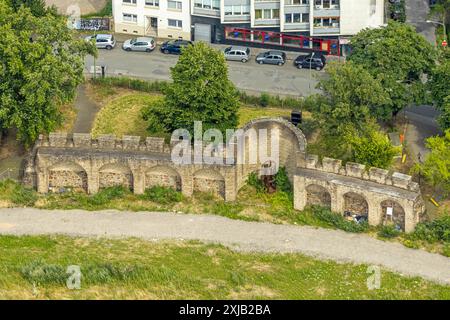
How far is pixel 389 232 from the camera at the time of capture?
2997 inches

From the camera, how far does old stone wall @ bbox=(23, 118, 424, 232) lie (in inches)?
3103

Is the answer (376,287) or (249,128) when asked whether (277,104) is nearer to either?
(249,128)

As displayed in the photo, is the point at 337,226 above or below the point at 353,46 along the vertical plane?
below

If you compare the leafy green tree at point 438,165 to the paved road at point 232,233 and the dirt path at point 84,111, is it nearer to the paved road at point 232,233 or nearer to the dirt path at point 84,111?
the paved road at point 232,233

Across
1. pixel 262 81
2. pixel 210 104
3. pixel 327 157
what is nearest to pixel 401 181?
pixel 327 157

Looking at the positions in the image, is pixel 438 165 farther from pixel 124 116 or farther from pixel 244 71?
pixel 244 71

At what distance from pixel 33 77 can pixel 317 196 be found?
82.1 feet

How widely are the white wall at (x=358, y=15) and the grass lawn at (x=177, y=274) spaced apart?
126 feet

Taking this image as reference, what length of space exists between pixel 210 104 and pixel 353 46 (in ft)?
53.5

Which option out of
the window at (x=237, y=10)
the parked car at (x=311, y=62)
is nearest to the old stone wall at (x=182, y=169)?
the parked car at (x=311, y=62)

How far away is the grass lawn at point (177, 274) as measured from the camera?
68125 millimetres

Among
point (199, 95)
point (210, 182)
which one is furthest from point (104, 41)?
point (210, 182)

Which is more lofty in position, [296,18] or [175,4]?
[175,4]

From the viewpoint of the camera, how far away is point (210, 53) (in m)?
84.4
